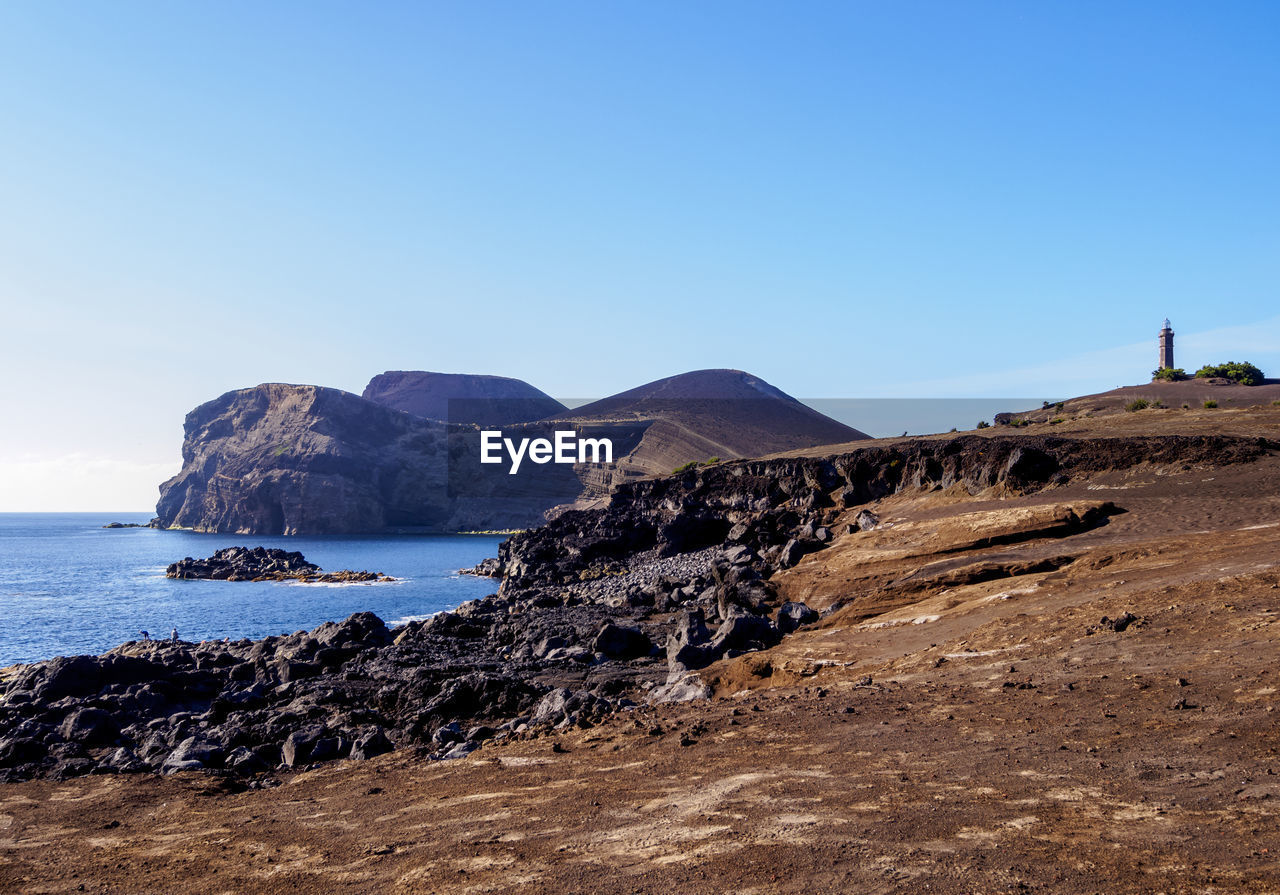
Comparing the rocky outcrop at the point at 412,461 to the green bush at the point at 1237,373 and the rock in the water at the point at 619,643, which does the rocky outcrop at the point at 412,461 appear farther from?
the rock in the water at the point at 619,643

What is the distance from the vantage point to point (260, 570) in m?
83.5

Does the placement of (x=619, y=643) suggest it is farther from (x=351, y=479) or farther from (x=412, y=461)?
(x=412, y=461)

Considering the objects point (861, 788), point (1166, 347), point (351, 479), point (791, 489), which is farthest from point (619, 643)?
point (351, 479)

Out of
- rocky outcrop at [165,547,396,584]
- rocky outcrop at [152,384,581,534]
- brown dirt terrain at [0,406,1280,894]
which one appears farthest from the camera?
rocky outcrop at [152,384,581,534]

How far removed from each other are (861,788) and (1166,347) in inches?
4015

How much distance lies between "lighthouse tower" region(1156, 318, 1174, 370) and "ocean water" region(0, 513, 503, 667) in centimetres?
7852

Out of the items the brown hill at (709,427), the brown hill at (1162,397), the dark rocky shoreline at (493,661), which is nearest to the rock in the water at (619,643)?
the dark rocky shoreline at (493,661)

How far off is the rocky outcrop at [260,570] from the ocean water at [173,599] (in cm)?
253

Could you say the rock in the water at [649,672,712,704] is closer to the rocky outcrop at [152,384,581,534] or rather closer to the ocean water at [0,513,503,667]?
the ocean water at [0,513,503,667]

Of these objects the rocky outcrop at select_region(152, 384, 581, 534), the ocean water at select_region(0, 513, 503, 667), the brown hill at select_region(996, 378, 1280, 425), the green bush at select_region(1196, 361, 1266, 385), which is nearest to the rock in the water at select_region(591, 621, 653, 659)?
the ocean water at select_region(0, 513, 503, 667)

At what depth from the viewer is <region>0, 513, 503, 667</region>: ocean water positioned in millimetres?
46719

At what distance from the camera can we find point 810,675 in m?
18.1

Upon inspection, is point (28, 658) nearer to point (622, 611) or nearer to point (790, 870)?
point (622, 611)

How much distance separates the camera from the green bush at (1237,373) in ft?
258
